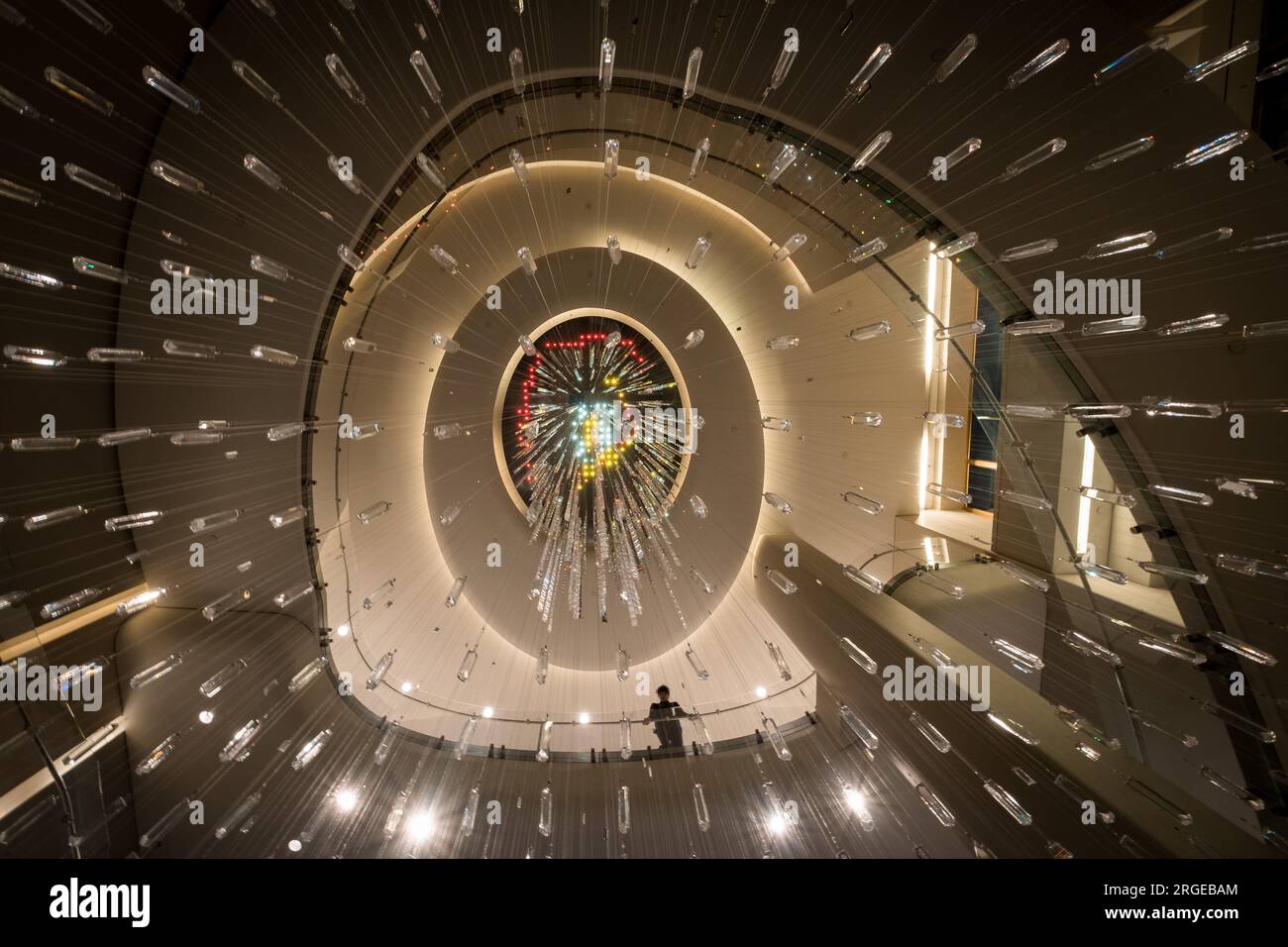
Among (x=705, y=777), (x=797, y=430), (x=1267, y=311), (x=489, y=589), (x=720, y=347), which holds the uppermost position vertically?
(x=720, y=347)

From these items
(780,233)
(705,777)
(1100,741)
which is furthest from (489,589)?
(1100,741)

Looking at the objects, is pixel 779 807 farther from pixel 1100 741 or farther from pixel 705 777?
pixel 1100 741

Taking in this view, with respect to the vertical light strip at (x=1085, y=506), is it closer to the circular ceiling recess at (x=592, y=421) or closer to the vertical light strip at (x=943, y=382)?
the vertical light strip at (x=943, y=382)

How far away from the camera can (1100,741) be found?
12.3ft

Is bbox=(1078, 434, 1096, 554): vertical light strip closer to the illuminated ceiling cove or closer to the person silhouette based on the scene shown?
the illuminated ceiling cove

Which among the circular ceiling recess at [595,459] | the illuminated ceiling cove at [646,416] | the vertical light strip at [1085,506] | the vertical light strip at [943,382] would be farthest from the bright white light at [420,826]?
the vertical light strip at [943,382]

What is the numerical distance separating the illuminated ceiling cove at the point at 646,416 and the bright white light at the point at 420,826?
38mm

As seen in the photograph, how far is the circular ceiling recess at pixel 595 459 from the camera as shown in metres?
7.48

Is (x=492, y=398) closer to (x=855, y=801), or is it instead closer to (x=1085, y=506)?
(x=855, y=801)

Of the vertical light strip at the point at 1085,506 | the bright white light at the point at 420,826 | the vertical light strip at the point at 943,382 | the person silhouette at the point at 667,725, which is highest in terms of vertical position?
the vertical light strip at the point at 943,382

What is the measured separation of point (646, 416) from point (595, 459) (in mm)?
890

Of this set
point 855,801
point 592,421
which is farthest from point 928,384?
point 855,801

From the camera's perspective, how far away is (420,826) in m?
5.74

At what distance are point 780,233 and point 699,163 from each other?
1.83 meters
